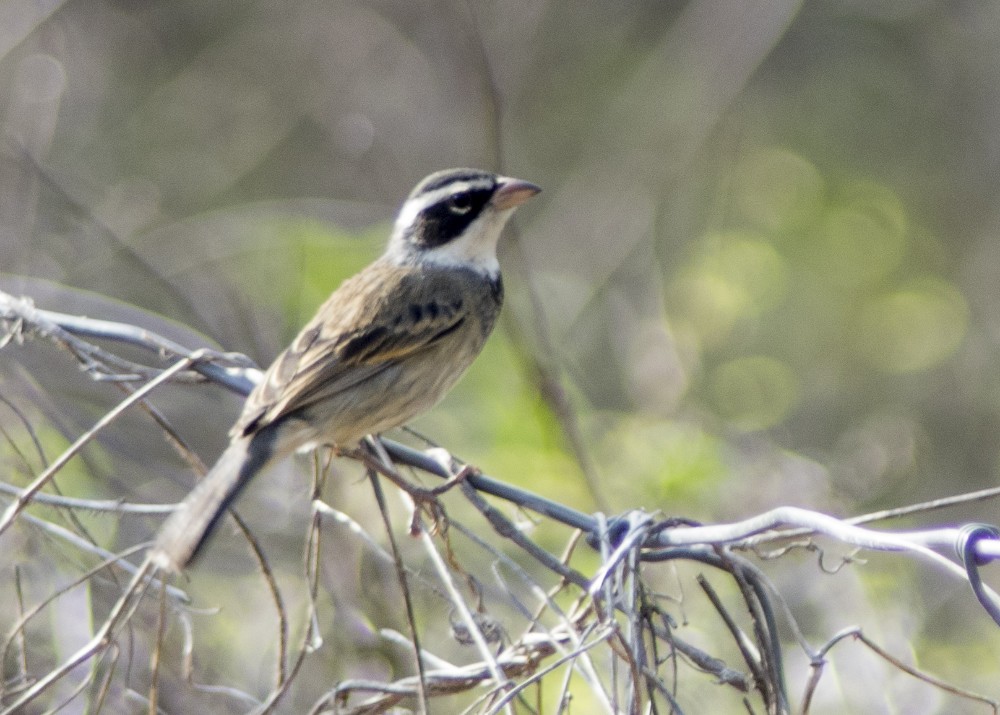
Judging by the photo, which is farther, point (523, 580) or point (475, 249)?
point (475, 249)

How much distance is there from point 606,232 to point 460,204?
4.11m

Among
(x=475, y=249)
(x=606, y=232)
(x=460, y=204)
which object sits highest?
(x=606, y=232)

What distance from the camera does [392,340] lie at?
4.74 m

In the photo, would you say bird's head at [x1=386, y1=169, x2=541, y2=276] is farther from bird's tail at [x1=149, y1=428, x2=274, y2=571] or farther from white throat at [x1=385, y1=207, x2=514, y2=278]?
bird's tail at [x1=149, y1=428, x2=274, y2=571]

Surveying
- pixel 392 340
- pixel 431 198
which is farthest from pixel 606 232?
pixel 392 340

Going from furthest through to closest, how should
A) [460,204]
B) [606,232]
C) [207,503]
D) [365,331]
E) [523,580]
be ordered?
[606,232] → [460,204] → [365,331] → [207,503] → [523,580]

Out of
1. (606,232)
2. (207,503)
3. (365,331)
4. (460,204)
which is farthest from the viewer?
(606,232)

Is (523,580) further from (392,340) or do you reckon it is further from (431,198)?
(431,198)

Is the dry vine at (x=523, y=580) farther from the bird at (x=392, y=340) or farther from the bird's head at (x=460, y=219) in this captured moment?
the bird's head at (x=460, y=219)

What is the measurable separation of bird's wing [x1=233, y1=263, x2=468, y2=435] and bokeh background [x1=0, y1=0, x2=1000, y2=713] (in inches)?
33.1

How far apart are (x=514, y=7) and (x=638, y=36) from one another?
1342mm

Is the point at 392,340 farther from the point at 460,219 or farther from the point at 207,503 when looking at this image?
the point at 207,503

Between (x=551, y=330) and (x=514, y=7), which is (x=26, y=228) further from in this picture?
(x=514, y=7)

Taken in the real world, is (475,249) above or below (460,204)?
below
